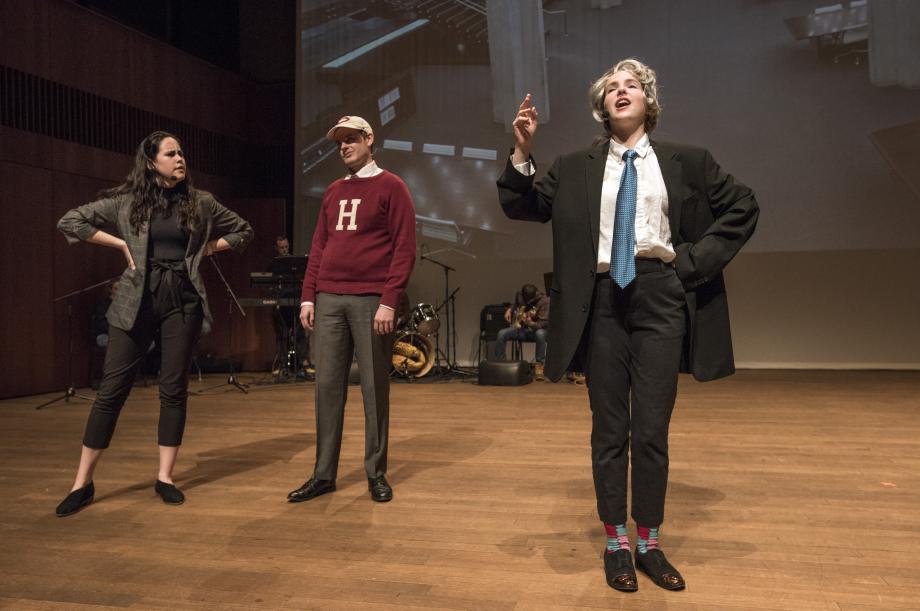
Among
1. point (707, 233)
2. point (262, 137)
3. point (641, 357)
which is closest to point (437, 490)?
point (641, 357)

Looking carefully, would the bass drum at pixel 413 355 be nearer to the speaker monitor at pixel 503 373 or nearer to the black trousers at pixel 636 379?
the speaker monitor at pixel 503 373

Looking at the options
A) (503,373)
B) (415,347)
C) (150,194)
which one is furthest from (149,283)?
(415,347)

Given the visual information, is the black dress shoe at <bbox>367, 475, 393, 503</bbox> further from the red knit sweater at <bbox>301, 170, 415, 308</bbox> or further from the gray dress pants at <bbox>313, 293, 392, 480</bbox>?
the red knit sweater at <bbox>301, 170, 415, 308</bbox>

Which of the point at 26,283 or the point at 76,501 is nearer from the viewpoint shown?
the point at 76,501

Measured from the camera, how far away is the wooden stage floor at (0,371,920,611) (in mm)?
2066

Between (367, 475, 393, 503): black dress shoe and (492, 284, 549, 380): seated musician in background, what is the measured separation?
4.75m

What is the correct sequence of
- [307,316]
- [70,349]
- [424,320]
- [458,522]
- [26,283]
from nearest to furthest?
[458,522], [307,316], [70,349], [26,283], [424,320]

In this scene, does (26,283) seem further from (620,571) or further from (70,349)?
(620,571)

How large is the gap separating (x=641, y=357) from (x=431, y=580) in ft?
2.77

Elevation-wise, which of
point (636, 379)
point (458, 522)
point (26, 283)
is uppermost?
point (26, 283)

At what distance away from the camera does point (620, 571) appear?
2.07m

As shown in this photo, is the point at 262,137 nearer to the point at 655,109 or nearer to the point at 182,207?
the point at 182,207

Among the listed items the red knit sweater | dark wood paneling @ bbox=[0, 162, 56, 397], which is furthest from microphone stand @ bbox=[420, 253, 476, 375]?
the red knit sweater

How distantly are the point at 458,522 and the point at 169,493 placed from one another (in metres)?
1.17
